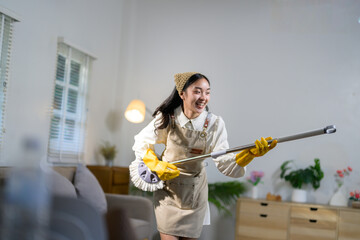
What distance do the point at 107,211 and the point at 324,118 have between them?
4.12m

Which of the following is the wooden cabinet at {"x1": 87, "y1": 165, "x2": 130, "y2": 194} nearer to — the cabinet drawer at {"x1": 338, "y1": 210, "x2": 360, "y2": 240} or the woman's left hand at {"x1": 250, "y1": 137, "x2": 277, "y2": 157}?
the cabinet drawer at {"x1": 338, "y1": 210, "x2": 360, "y2": 240}

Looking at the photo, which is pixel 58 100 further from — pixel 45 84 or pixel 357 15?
pixel 357 15

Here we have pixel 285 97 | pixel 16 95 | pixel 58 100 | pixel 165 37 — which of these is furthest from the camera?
pixel 165 37

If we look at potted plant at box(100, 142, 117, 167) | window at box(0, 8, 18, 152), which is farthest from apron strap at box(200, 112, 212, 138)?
potted plant at box(100, 142, 117, 167)

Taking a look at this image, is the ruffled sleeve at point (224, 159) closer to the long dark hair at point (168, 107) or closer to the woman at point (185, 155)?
the woman at point (185, 155)

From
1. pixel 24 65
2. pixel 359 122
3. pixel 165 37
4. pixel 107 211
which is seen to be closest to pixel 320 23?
pixel 359 122

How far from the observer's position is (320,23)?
13.9 ft

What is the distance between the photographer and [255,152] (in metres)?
1.79

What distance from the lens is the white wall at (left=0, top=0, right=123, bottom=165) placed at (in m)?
3.42

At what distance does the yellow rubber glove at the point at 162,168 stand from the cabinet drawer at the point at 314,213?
2280 millimetres

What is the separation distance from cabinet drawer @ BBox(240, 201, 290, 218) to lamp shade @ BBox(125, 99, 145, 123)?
4.66ft

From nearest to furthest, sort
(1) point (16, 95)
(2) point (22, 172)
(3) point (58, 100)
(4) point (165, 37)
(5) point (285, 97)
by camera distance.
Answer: (2) point (22, 172) → (1) point (16, 95) → (3) point (58, 100) → (5) point (285, 97) → (4) point (165, 37)

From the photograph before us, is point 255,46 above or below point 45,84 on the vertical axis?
above

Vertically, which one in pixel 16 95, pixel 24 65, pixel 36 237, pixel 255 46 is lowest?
pixel 36 237
